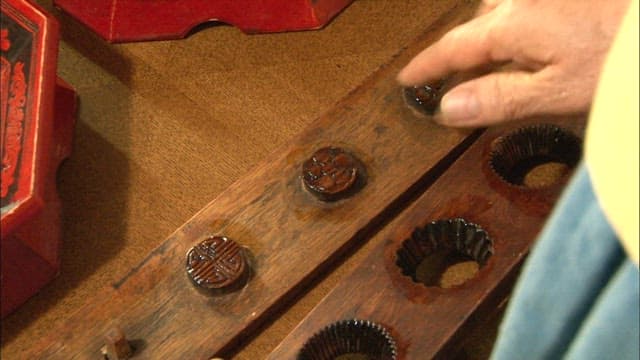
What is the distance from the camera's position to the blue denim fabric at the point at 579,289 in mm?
494

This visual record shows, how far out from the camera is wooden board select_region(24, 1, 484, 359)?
915 millimetres

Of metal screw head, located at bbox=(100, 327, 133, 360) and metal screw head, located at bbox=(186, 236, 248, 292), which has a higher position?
metal screw head, located at bbox=(186, 236, 248, 292)

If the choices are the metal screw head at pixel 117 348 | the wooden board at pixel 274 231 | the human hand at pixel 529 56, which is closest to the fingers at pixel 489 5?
the human hand at pixel 529 56

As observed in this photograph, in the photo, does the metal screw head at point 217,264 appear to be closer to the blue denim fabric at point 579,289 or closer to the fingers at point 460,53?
the fingers at point 460,53

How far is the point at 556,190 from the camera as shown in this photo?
3.05ft

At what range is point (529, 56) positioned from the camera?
0.78 meters

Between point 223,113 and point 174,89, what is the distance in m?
0.09

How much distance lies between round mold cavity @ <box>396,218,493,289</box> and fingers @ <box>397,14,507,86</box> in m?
0.17

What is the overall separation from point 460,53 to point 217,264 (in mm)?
339

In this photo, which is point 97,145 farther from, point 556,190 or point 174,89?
point 556,190

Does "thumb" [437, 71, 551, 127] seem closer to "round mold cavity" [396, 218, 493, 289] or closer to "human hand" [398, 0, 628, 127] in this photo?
"human hand" [398, 0, 628, 127]

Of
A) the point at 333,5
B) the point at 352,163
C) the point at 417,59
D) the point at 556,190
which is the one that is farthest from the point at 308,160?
the point at 333,5

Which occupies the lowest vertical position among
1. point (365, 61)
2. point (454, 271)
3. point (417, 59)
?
point (454, 271)

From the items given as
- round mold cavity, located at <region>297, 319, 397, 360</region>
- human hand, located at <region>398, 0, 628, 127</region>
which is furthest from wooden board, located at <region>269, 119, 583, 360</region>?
human hand, located at <region>398, 0, 628, 127</region>
